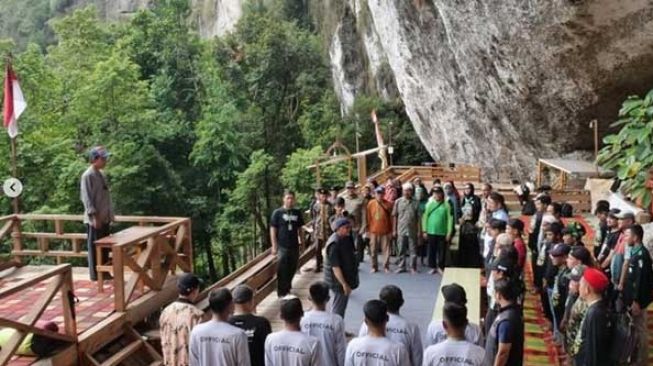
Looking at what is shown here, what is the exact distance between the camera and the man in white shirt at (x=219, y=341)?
451cm

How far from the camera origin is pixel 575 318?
5.18 m

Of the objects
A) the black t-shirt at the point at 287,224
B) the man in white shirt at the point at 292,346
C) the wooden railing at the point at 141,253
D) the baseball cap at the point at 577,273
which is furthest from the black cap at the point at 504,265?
the wooden railing at the point at 141,253

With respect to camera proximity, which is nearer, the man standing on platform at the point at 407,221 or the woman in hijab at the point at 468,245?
the woman in hijab at the point at 468,245

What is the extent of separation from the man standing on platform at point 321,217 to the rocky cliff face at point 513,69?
7474 millimetres

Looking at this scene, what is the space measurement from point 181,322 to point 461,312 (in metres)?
2.42

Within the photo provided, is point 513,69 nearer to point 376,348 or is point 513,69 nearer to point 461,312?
point 461,312

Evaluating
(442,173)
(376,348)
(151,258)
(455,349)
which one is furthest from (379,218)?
(442,173)

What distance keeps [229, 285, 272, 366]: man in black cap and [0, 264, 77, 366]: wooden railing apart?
2042 mm

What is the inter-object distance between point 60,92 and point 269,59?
1358 centimetres

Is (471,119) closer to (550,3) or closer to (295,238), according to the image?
(550,3)

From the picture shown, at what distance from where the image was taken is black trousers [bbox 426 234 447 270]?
32.6 ft

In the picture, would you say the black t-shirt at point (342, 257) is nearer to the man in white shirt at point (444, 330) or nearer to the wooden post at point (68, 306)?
the man in white shirt at point (444, 330)

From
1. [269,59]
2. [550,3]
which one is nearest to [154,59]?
[269,59]

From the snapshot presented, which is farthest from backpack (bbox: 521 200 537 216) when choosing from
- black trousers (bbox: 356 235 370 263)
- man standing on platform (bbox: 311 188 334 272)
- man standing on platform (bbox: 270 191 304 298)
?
man standing on platform (bbox: 270 191 304 298)
